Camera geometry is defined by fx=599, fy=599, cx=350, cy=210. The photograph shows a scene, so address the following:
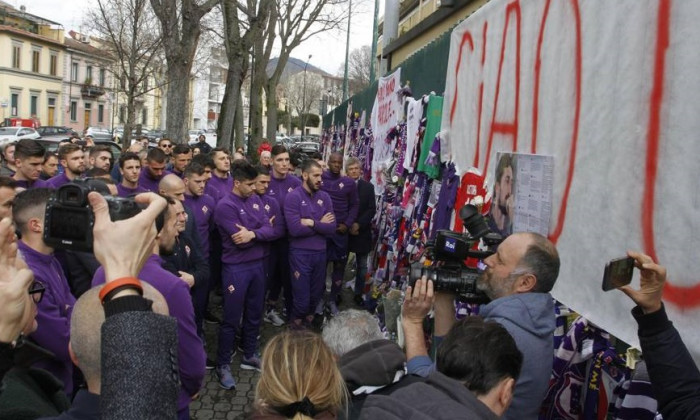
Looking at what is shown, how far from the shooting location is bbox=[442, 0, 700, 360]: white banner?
2119 millimetres

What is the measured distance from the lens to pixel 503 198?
146 inches

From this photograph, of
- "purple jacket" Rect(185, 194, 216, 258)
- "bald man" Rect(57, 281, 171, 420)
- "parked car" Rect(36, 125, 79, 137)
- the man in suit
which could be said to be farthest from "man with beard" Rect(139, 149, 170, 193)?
"parked car" Rect(36, 125, 79, 137)

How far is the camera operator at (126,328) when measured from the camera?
4.39ft

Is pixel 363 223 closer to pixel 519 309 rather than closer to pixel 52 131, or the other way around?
pixel 519 309

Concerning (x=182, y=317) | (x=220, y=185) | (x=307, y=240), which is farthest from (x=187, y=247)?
(x=220, y=185)

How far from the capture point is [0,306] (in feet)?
4.75

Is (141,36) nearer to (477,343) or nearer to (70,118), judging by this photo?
(477,343)

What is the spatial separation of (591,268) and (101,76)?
62914 mm

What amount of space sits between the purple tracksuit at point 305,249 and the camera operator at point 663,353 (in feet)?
13.7

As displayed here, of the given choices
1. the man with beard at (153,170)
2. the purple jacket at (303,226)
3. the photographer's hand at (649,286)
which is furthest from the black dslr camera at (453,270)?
the man with beard at (153,170)

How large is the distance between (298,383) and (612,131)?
1687mm

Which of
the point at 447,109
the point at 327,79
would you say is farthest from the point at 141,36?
the point at 327,79

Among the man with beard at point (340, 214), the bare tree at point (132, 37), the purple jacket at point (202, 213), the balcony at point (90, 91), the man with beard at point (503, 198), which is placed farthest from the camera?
the balcony at point (90, 91)

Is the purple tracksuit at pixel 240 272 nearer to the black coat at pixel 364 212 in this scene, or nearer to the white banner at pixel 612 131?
the black coat at pixel 364 212
